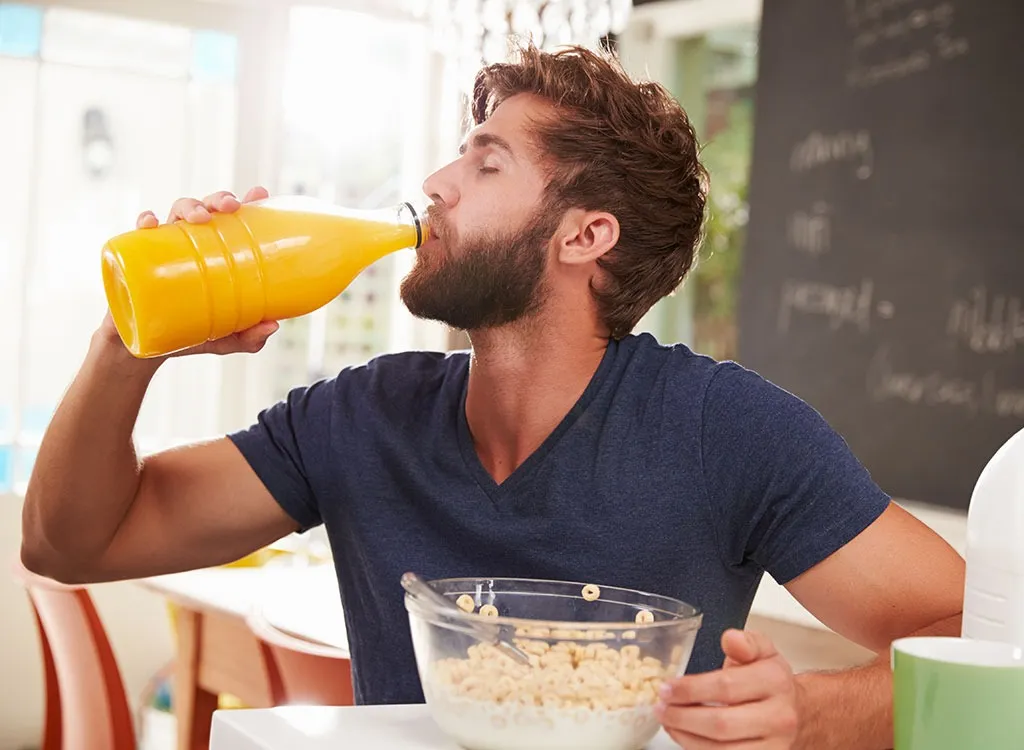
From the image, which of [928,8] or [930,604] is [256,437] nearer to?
[930,604]

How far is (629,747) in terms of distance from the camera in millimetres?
812

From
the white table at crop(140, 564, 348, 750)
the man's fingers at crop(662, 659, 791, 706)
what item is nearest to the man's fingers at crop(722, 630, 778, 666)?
the man's fingers at crop(662, 659, 791, 706)

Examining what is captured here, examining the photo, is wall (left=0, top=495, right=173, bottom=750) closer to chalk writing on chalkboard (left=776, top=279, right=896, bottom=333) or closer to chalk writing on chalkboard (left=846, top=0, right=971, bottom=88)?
chalk writing on chalkboard (left=776, top=279, right=896, bottom=333)

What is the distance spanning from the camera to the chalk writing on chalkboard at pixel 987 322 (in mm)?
2643

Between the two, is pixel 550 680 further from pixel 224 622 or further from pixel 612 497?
pixel 224 622

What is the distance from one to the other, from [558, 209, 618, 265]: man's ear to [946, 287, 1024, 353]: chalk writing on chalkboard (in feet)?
4.92

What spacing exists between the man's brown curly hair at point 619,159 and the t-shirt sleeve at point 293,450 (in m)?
0.33

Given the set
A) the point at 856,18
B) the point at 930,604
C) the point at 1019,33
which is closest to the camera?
the point at 930,604

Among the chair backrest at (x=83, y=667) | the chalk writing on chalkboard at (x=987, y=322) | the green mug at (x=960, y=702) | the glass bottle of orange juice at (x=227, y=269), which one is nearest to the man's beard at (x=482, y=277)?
the glass bottle of orange juice at (x=227, y=269)

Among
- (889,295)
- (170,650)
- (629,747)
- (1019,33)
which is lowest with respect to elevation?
(170,650)

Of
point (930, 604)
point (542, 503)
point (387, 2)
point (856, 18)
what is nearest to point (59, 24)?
point (387, 2)

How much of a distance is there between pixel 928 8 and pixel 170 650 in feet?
8.40

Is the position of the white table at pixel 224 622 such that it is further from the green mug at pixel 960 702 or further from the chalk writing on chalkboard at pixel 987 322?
the green mug at pixel 960 702

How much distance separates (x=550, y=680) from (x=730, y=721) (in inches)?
4.2
